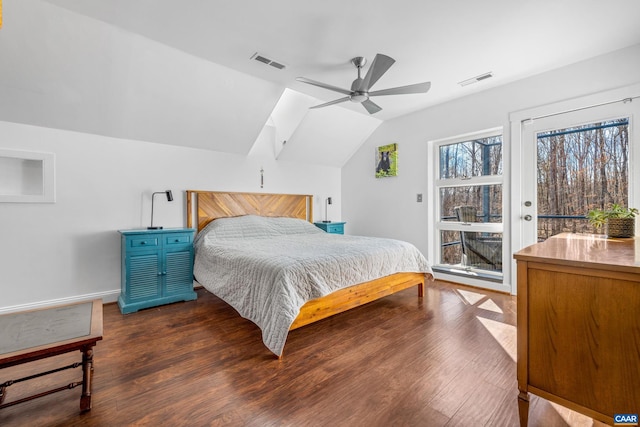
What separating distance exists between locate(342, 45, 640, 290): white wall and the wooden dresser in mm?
2609

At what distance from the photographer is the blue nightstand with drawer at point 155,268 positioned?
120 inches

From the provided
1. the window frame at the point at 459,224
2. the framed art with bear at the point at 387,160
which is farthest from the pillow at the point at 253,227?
the window frame at the point at 459,224

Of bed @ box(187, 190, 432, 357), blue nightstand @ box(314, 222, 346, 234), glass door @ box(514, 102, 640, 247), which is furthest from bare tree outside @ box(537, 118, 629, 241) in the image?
blue nightstand @ box(314, 222, 346, 234)

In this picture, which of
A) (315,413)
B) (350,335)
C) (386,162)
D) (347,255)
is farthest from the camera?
(386,162)

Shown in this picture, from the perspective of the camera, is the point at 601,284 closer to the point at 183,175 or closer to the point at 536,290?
the point at 536,290

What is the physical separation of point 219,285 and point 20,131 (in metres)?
2.55

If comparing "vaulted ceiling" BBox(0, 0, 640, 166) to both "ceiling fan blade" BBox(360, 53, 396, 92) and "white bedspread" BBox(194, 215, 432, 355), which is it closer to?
"ceiling fan blade" BBox(360, 53, 396, 92)

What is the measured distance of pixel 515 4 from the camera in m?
2.18

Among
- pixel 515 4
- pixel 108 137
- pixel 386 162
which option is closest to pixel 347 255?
pixel 515 4

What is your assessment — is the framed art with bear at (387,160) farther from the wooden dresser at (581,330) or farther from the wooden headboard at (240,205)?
the wooden dresser at (581,330)

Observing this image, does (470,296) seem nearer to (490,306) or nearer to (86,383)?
(490,306)

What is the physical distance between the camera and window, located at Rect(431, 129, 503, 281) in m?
3.81

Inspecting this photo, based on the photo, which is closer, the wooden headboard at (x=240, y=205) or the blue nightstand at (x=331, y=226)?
the wooden headboard at (x=240, y=205)

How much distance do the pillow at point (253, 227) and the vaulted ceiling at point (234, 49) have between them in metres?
1.24
